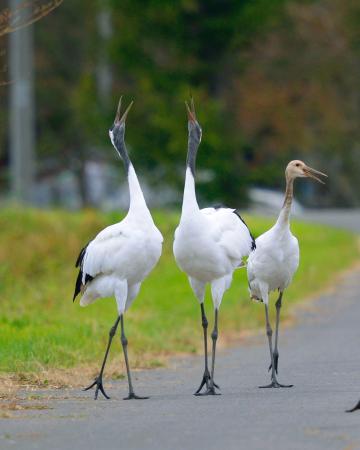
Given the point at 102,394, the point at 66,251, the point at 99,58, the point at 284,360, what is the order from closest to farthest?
1. the point at 102,394
2. the point at 284,360
3. the point at 66,251
4. the point at 99,58

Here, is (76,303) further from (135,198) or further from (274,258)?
(135,198)

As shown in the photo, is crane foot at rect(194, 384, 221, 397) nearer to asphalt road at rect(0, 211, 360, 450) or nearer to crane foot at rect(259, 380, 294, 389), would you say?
asphalt road at rect(0, 211, 360, 450)

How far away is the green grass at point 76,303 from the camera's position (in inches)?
565

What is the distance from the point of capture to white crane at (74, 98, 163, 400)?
11.4m

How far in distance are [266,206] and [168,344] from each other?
26624 mm

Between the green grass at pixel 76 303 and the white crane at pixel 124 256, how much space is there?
1271 millimetres

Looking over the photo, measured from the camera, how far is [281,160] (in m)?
44.9

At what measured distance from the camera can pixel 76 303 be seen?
62.3 feet

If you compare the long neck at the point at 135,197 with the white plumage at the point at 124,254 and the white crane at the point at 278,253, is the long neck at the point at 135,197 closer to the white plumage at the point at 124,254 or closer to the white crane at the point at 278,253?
the white plumage at the point at 124,254

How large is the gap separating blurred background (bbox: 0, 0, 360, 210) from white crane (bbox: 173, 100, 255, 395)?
818 inches

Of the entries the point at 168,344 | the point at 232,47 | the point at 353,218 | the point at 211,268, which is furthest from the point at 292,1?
the point at 211,268

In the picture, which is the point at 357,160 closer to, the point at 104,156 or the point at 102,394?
the point at 104,156

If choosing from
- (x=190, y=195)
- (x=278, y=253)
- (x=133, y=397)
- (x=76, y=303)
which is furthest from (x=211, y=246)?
(x=76, y=303)

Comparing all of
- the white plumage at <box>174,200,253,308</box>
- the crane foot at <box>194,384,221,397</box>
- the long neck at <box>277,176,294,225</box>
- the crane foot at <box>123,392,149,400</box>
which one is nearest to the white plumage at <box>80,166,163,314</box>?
the white plumage at <box>174,200,253,308</box>
